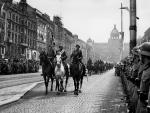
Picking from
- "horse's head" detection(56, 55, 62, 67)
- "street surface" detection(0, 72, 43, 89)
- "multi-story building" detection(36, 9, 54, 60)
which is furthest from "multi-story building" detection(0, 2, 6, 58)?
"horse's head" detection(56, 55, 62, 67)

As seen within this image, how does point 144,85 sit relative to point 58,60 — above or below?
below

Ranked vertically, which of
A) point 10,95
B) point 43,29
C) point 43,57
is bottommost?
point 10,95

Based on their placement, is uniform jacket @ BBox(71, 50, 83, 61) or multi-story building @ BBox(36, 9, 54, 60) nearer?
uniform jacket @ BBox(71, 50, 83, 61)

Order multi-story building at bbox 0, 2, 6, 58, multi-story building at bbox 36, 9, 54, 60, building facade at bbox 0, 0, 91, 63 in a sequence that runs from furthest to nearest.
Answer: multi-story building at bbox 36, 9, 54, 60 < building facade at bbox 0, 0, 91, 63 < multi-story building at bbox 0, 2, 6, 58

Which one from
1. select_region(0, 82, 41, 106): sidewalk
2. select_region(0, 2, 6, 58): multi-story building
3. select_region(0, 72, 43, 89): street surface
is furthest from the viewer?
select_region(0, 2, 6, 58): multi-story building

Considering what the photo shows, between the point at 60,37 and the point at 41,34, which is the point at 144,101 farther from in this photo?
the point at 60,37

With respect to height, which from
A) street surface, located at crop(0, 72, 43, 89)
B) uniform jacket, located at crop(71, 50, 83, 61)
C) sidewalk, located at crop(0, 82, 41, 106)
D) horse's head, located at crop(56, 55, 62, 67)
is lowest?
sidewalk, located at crop(0, 82, 41, 106)

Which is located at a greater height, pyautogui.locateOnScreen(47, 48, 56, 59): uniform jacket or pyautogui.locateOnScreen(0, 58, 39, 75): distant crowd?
pyautogui.locateOnScreen(47, 48, 56, 59): uniform jacket

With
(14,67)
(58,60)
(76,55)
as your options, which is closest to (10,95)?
(58,60)

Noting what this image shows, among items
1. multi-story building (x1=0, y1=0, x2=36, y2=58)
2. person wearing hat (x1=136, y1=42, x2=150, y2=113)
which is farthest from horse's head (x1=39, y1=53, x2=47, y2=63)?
multi-story building (x1=0, y1=0, x2=36, y2=58)

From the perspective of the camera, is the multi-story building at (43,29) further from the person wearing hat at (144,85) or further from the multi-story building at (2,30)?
the person wearing hat at (144,85)

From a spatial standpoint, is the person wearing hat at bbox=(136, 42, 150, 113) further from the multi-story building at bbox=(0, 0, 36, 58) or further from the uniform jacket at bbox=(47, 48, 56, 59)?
Result: the multi-story building at bbox=(0, 0, 36, 58)

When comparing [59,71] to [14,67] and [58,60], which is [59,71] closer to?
[58,60]

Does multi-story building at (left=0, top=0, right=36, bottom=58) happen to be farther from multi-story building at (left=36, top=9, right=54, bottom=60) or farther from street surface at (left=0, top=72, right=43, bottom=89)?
street surface at (left=0, top=72, right=43, bottom=89)
